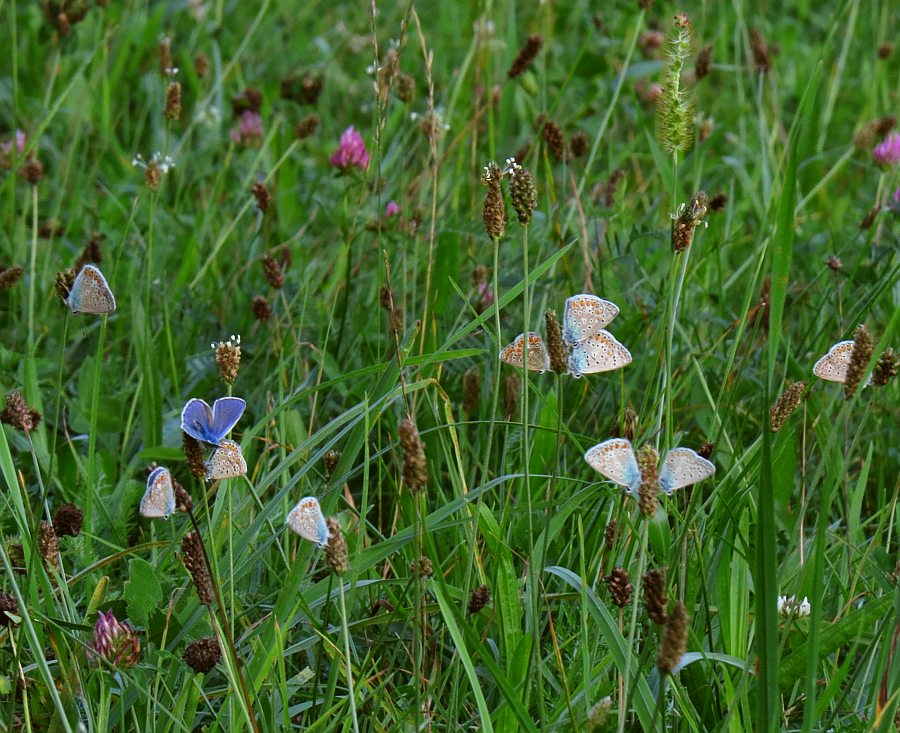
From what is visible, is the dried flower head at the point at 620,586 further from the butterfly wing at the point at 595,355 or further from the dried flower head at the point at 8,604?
the dried flower head at the point at 8,604

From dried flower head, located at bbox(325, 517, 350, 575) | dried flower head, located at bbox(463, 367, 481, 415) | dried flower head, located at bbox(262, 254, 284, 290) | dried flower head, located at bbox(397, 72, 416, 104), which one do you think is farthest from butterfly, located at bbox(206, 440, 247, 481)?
dried flower head, located at bbox(397, 72, 416, 104)

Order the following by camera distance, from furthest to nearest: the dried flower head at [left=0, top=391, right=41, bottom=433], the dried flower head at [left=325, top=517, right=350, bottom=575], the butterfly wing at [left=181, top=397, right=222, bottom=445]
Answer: the dried flower head at [left=0, top=391, right=41, bottom=433] → the butterfly wing at [left=181, top=397, right=222, bottom=445] → the dried flower head at [left=325, top=517, right=350, bottom=575]

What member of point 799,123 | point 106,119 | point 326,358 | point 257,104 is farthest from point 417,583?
point 106,119

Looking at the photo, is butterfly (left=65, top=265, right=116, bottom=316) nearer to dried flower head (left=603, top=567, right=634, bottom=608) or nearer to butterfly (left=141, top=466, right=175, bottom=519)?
butterfly (left=141, top=466, right=175, bottom=519)

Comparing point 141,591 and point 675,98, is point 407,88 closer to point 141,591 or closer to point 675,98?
point 675,98

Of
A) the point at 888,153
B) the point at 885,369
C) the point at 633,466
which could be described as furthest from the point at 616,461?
the point at 888,153
